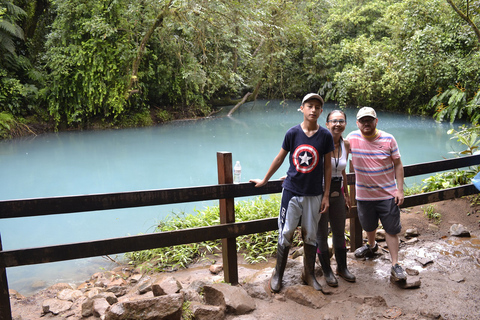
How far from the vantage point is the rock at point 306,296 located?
9.61ft

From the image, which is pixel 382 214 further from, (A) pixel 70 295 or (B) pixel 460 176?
(B) pixel 460 176

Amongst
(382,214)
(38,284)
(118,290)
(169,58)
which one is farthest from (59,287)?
(169,58)

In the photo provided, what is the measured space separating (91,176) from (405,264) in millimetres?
8433

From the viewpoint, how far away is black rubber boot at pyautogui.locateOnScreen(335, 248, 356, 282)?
3.31 metres

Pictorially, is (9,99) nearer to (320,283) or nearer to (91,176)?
(91,176)

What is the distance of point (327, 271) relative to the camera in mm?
3254

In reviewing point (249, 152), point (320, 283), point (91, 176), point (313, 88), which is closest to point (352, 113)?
point (313, 88)

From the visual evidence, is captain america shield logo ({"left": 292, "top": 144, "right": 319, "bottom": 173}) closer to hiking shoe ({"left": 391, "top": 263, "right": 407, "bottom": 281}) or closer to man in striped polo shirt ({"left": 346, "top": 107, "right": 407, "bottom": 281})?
man in striped polo shirt ({"left": 346, "top": 107, "right": 407, "bottom": 281})

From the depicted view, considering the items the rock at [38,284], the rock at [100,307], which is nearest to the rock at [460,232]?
the rock at [100,307]

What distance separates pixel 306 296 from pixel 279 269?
30 centimetres

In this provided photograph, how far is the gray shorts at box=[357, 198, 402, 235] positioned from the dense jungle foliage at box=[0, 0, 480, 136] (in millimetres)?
11003

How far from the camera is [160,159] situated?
1173 centimetres

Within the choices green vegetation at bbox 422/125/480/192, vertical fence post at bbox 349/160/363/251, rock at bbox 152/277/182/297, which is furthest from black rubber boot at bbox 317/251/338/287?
green vegetation at bbox 422/125/480/192

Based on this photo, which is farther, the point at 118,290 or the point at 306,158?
the point at 118,290
